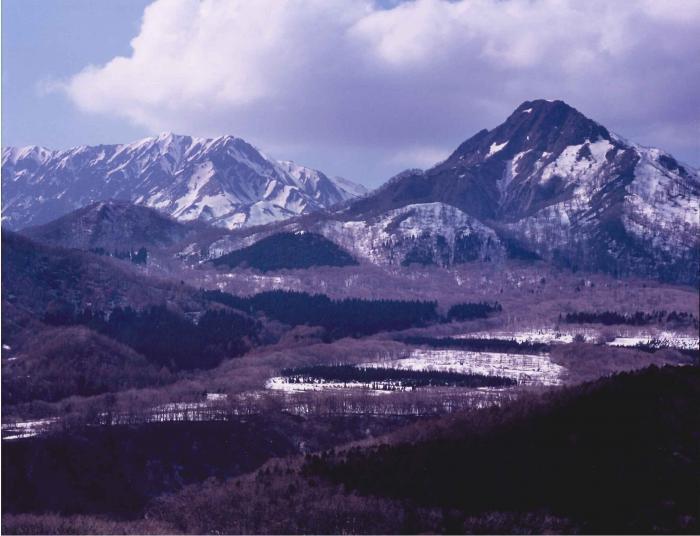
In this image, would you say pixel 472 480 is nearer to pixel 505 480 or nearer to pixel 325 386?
pixel 505 480

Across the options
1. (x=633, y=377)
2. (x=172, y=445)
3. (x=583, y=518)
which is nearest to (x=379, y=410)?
(x=172, y=445)

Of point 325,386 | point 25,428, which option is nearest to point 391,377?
point 325,386

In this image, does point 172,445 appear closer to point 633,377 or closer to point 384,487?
point 384,487

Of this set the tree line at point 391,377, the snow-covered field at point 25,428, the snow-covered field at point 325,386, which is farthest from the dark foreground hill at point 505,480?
the tree line at point 391,377

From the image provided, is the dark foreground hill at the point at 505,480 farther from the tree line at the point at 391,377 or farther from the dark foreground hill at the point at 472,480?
the tree line at the point at 391,377

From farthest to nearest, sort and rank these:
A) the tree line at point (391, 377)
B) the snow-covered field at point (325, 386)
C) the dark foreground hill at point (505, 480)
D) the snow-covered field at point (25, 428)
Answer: the tree line at point (391, 377) < the snow-covered field at point (325, 386) < the snow-covered field at point (25, 428) < the dark foreground hill at point (505, 480)

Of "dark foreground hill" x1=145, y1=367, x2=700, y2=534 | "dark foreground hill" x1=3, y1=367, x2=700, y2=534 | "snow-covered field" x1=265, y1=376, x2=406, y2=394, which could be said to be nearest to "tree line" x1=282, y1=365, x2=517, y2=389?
"snow-covered field" x1=265, y1=376, x2=406, y2=394

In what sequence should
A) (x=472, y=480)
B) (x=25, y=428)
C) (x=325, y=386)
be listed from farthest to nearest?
1. (x=325, y=386)
2. (x=25, y=428)
3. (x=472, y=480)

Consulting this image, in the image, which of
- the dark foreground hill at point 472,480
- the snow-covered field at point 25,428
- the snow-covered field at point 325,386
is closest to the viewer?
the dark foreground hill at point 472,480

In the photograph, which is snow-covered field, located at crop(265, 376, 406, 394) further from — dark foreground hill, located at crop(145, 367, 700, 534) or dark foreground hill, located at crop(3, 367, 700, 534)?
dark foreground hill, located at crop(145, 367, 700, 534)

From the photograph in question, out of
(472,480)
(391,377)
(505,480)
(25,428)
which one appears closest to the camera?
(505,480)

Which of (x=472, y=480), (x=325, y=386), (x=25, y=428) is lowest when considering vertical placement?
(x=472, y=480)
